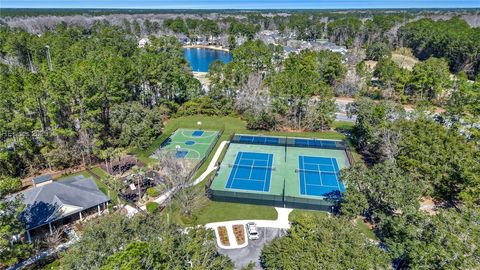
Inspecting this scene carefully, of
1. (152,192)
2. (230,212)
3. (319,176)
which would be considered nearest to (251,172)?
(319,176)

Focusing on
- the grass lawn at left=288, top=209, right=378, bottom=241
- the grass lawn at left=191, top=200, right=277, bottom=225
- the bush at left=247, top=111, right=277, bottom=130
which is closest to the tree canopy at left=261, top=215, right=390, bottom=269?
the grass lawn at left=288, top=209, right=378, bottom=241

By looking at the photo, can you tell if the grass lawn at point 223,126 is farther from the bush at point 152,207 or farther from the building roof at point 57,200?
the bush at point 152,207

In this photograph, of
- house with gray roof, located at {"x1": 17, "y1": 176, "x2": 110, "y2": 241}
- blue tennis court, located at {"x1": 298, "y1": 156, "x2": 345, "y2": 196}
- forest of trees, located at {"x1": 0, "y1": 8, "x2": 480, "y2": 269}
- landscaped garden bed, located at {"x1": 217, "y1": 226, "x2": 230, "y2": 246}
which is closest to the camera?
forest of trees, located at {"x1": 0, "y1": 8, "x2": 480, "y2": 269}

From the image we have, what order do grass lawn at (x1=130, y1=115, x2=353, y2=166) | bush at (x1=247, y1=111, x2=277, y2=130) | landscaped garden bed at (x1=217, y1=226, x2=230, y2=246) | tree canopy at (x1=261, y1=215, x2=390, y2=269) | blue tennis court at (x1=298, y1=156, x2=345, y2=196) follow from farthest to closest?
1. bush at (x1=247, y1=111, x2=277, y2=130)
2. grass lawn at (x1=130, y1=115, x2=353, y2=166)
3. blue tennis court at (x1=298, y1=156, x2=345, y2=196)
4. landscaped garden bed at (x1=217, y1=226, x2=230, y2=246)
5. tree canopy at (x1=261, y1=215, x2=390, y2=269)

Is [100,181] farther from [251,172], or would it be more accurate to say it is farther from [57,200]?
[251,172]

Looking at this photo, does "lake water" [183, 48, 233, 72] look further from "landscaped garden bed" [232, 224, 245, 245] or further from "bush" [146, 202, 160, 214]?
"landscaped garden bed" [232, 224, 245, 245]

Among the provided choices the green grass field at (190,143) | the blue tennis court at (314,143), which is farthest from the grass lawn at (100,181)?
the blue tennis court at (314,143)
